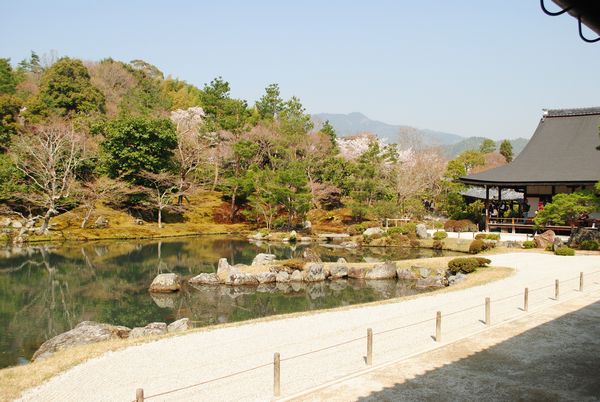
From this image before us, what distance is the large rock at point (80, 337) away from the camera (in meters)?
10.3

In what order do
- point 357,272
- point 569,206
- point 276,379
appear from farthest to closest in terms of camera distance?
point 569,206 < point 357,272 < point 276,379

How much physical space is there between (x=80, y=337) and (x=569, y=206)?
2292cm

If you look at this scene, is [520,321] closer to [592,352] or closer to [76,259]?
[592,352]

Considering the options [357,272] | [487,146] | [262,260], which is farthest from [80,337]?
[487,146]

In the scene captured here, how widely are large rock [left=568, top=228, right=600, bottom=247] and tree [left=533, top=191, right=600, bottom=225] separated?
0.97 metres

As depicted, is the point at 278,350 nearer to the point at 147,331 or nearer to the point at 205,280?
the point at 147,331

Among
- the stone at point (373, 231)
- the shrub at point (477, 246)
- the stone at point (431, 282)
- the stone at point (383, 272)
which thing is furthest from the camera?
the stone at point (373, 231)

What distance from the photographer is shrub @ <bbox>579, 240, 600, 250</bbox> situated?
75.3ft

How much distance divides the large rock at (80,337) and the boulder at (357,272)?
36.4ft

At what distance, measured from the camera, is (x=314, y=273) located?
2036 cm

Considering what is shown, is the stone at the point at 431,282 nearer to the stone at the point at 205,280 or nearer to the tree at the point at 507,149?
the stone at the point at 205,280

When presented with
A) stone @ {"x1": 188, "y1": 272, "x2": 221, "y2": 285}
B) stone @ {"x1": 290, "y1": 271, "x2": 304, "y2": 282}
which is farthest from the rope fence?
stone @ {"x1": 188, "y1": 272, "x2": 221, "y2": 285}

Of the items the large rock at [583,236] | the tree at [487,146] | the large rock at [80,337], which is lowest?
the large rock at [80,337]

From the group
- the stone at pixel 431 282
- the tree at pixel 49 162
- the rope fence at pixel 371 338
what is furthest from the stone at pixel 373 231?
the tree at pixel 49 162
